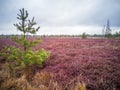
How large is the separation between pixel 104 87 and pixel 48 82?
291 centimetres

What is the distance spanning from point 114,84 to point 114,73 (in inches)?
45.1

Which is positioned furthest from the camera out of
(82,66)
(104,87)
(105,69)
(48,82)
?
(82,66)

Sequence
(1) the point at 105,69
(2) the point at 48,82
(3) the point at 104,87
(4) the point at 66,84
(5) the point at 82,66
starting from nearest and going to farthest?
(3) the point at 104,87 < (4) the point at 66,84 < (2) the point at 48,82 < (1) the point at 105,69 < (5) the point at 82,66

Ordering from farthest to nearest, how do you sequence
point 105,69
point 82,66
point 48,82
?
1. point 82,66
2. point 105,69
3. point 48,82

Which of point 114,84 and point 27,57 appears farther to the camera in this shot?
point 27,57

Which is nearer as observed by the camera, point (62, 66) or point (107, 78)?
point (107, 78)

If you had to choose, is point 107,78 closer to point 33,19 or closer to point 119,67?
point 119,67

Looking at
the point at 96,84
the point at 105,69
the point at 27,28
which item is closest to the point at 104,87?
the point at 96,84

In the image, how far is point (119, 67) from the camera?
29.8 feet

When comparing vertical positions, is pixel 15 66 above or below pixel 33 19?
below

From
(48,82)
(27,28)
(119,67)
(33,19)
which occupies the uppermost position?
(33,19)

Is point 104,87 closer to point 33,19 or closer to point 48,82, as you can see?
point 48,82

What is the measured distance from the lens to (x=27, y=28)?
9.40 metres

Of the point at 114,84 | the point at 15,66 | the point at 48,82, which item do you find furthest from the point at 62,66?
the point at 114,84
